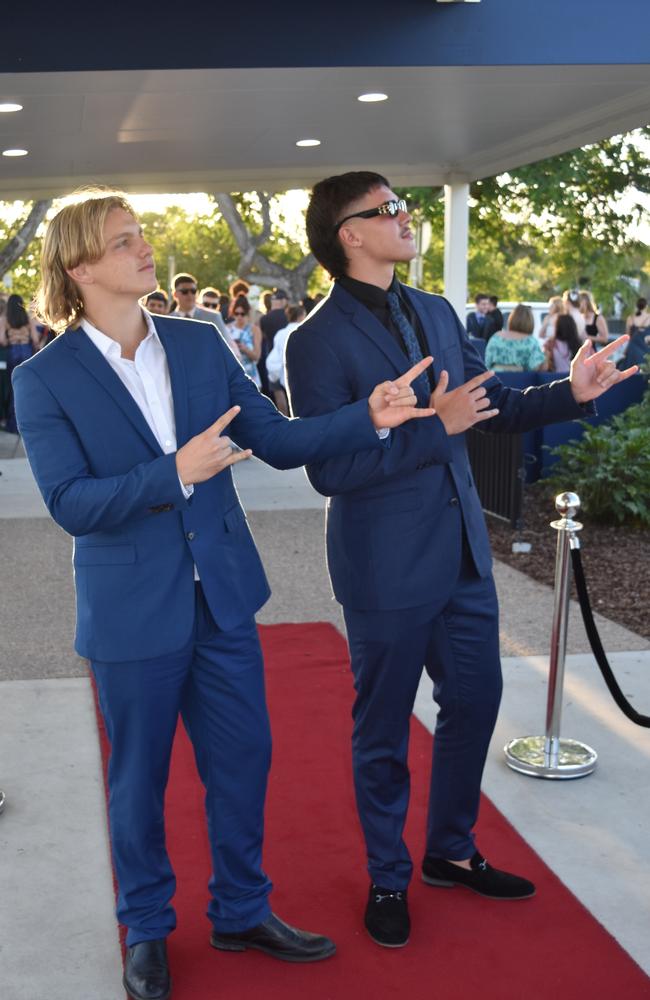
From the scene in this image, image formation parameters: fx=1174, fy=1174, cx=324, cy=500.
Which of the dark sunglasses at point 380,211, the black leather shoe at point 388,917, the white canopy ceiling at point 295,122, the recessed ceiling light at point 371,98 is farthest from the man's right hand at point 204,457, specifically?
the recessed ceiling light at point 371,98

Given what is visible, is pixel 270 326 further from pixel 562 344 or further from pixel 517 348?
pixel 517 348

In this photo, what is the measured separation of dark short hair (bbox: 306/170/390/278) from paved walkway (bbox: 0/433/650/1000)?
214 cm

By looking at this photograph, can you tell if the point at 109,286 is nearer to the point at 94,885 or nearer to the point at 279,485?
the point at 94,885

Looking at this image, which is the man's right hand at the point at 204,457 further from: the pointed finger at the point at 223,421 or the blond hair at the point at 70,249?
the blond hair at the point at 70,249

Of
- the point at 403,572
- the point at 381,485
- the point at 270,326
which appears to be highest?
the point at 270,326

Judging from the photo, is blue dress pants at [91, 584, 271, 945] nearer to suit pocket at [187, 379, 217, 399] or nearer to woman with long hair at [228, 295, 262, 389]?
suit pocket at [187, 379, 217, 399]

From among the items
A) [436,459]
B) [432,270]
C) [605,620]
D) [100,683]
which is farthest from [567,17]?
[432,270]

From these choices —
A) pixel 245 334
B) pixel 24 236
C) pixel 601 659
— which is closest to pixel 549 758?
pixel 601 659

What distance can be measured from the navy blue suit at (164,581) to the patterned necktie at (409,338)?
45 centimetres

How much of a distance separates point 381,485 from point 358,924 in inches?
52.9

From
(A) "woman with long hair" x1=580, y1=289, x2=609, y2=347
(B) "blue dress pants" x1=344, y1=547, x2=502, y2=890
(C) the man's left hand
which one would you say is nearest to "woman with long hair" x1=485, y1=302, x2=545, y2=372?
(A) "woman with long hair" x1=580, y1=289, x2=609, y2=347

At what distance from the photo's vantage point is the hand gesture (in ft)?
10.0

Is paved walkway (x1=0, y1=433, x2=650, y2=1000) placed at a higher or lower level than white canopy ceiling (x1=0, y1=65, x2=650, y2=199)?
lower

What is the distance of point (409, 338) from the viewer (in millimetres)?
3523
